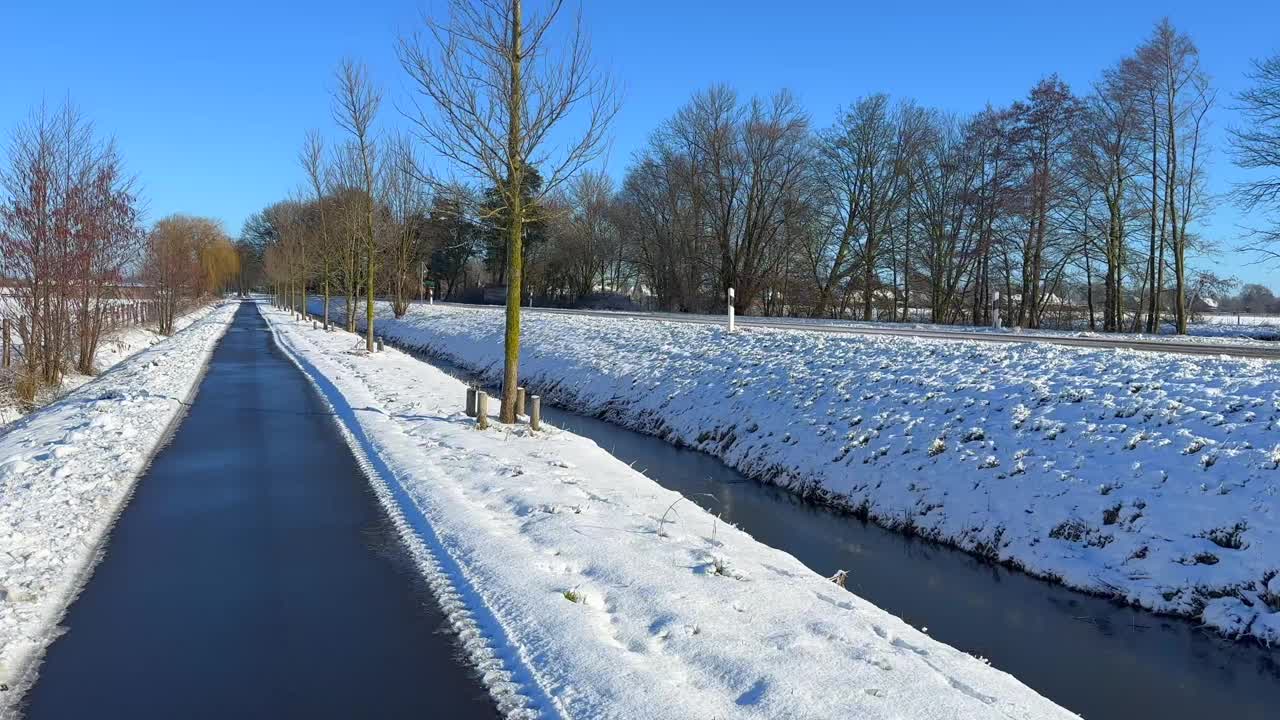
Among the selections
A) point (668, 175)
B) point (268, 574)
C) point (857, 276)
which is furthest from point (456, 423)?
point (668, 175)

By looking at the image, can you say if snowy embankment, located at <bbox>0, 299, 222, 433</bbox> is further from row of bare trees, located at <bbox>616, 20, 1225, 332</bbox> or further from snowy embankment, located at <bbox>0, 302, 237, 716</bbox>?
row of bare trees, located at <bbox>616, 20, 1225, 332</bbox>

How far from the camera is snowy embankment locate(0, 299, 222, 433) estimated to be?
1492 centimetres

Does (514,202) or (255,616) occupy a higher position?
(514,202)

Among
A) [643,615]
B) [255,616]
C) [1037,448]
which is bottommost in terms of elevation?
[255,616]

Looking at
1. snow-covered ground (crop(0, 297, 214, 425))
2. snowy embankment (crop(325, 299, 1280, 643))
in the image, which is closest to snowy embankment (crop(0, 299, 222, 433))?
snow-covered ground (crop(0, 297, 214, 425))

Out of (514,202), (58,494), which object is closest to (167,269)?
(514,202)

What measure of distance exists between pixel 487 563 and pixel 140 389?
12.4 metres

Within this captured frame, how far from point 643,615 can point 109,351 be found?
28.3 metres

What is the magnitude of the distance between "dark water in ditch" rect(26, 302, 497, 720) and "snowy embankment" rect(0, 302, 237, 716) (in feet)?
0.54

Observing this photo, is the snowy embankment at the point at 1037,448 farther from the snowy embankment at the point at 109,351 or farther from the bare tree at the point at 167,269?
the bare tree at the point at 167,269

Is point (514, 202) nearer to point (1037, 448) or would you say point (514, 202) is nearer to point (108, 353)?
point (1037, 448)

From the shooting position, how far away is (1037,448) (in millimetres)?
9125

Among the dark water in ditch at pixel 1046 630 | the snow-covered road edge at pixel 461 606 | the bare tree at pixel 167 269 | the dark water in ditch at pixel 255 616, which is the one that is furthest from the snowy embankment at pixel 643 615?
the bare tree at pixel 167 269

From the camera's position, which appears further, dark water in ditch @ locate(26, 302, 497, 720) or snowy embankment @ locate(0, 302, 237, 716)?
snowy embankment @ locate(0, 302, 237, 716)
